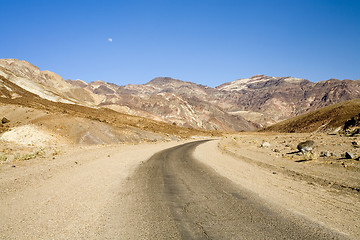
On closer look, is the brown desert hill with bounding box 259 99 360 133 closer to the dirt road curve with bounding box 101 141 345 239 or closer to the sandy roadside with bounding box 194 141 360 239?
the sandy roadside with bounding box 194 141 360 239

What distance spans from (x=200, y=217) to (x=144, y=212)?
58.3 inches

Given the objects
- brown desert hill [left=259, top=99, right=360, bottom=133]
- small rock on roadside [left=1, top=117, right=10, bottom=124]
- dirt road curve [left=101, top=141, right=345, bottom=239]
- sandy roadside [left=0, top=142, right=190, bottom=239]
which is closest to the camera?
dirt road curve [left=101, top=141, right=345, bottom=239]

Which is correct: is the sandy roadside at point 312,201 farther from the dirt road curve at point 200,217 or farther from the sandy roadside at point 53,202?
the sandy roadside at point 53,202

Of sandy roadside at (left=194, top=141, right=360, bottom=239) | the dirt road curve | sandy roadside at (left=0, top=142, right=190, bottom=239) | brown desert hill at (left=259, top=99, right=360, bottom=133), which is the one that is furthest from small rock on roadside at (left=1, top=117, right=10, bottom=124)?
brown desert hill at (left=259, top=99, right=360, bottom=133)

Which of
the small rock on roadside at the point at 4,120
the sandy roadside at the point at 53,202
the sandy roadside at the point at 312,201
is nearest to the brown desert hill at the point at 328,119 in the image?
the sandy roadside at the point at 312,201

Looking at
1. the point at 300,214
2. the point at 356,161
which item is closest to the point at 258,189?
the point at 300,214

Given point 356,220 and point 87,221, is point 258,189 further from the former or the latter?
point 87,221

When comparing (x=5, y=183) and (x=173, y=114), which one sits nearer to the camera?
(x=5, y=183)

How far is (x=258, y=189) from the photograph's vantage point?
25.8 feet

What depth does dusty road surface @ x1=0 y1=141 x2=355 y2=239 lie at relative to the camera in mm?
4512

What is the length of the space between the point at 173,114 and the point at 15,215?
407 feet

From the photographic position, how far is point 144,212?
5.63 metres

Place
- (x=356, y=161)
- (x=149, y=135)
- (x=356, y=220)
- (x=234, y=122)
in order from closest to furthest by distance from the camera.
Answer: (x=356, y=220) < (x=356, y=161) < (x=149, y=135) < (x=234, y=122)

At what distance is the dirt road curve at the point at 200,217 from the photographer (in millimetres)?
4430
